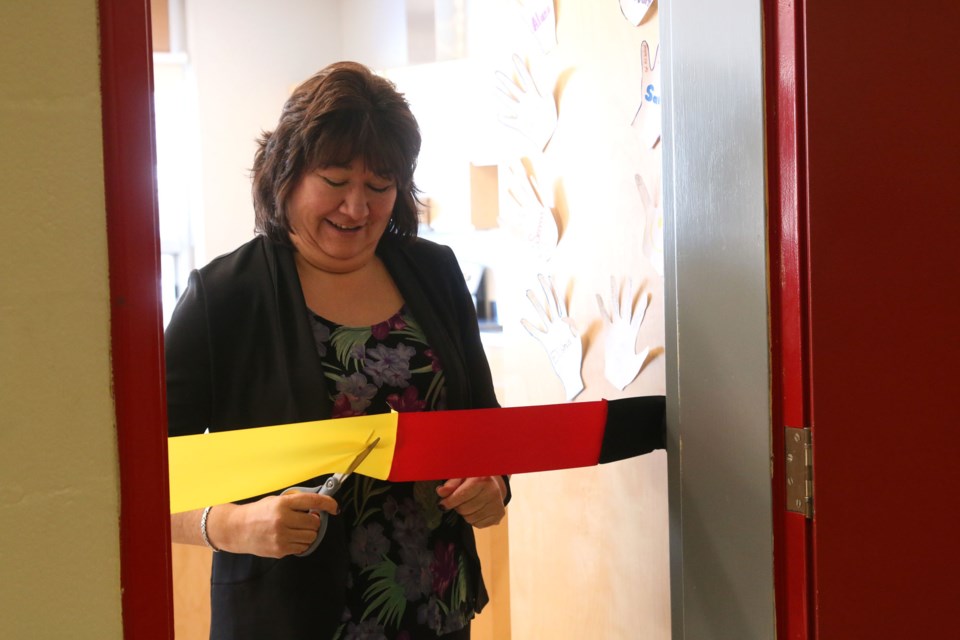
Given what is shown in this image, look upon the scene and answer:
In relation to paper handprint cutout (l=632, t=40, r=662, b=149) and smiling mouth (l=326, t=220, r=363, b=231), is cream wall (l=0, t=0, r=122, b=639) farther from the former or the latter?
paper handprint cutout (l=632, t=40, r=662, b=149)

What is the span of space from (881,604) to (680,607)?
28 centimetres

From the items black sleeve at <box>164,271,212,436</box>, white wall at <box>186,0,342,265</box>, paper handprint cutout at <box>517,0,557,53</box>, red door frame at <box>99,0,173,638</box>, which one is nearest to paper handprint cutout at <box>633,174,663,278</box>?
paper handprint cutout at <box>517,0,557,53</box>

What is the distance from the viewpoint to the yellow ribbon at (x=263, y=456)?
3.96 feet

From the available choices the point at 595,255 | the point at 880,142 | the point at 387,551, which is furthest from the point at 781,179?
the point at 387,551

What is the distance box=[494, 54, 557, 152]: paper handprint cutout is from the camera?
67.1 inches

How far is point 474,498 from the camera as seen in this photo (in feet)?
4.41

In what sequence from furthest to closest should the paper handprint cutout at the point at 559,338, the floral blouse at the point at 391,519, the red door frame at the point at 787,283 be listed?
the paper handprint cutout at the point at 559,338
the floral blouse at the point at 391,519
the red door frame at the point at 787,283

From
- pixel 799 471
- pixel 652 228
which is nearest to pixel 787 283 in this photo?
pixel 799 471

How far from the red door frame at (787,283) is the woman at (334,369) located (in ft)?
1.37

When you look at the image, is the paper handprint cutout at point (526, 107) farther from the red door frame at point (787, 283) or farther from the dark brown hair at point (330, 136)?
the red door frame at point (787, 283)

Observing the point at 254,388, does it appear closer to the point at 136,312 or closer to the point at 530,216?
the point at 136,312

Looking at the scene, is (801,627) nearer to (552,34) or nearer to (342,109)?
(342,109)

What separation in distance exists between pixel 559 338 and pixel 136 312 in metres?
1.06

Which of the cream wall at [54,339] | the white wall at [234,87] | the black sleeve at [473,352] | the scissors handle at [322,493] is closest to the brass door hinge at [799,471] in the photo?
the black sleeve at [473,352]
